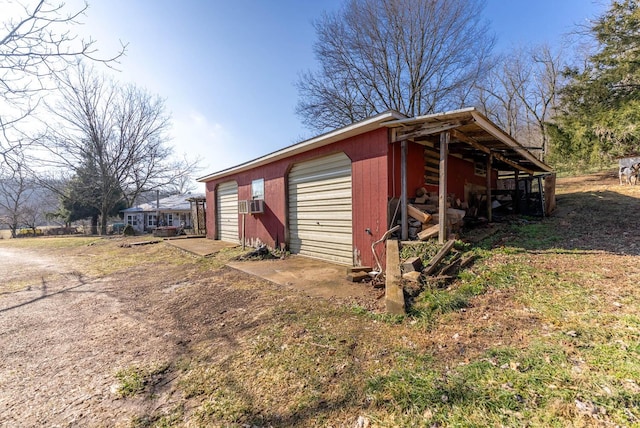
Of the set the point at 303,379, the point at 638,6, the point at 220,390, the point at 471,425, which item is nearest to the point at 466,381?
the point at 471,425

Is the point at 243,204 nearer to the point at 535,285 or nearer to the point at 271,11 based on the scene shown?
the point at 271,11

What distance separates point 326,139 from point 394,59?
36.7 feet

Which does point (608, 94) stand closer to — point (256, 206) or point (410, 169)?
point (410, 169)

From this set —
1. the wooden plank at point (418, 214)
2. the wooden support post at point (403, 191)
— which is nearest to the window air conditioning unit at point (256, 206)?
the wooden support post at point (403, 191)

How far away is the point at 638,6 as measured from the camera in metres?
9.62

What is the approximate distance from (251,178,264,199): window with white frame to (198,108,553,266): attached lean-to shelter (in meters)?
0.05

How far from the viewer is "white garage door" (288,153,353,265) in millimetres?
6062

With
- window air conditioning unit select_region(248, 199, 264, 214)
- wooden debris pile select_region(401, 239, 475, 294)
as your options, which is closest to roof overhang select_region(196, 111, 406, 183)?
window air conditioning unit select_region(248, 199, 264, 214)

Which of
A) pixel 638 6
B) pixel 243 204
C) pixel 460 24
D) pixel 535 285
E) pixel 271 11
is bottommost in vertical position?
Result: pixel 535 285

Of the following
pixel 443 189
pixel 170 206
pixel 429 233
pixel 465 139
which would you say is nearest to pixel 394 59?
pixel 465 139

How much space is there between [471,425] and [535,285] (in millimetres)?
2551

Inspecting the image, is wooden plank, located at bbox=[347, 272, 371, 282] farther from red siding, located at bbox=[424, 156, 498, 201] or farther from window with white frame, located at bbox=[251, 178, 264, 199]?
window with white frame, located at bbox=[251, 178, 264, 199]

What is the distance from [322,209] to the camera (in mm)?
6664

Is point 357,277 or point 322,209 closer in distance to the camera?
point 357,277
